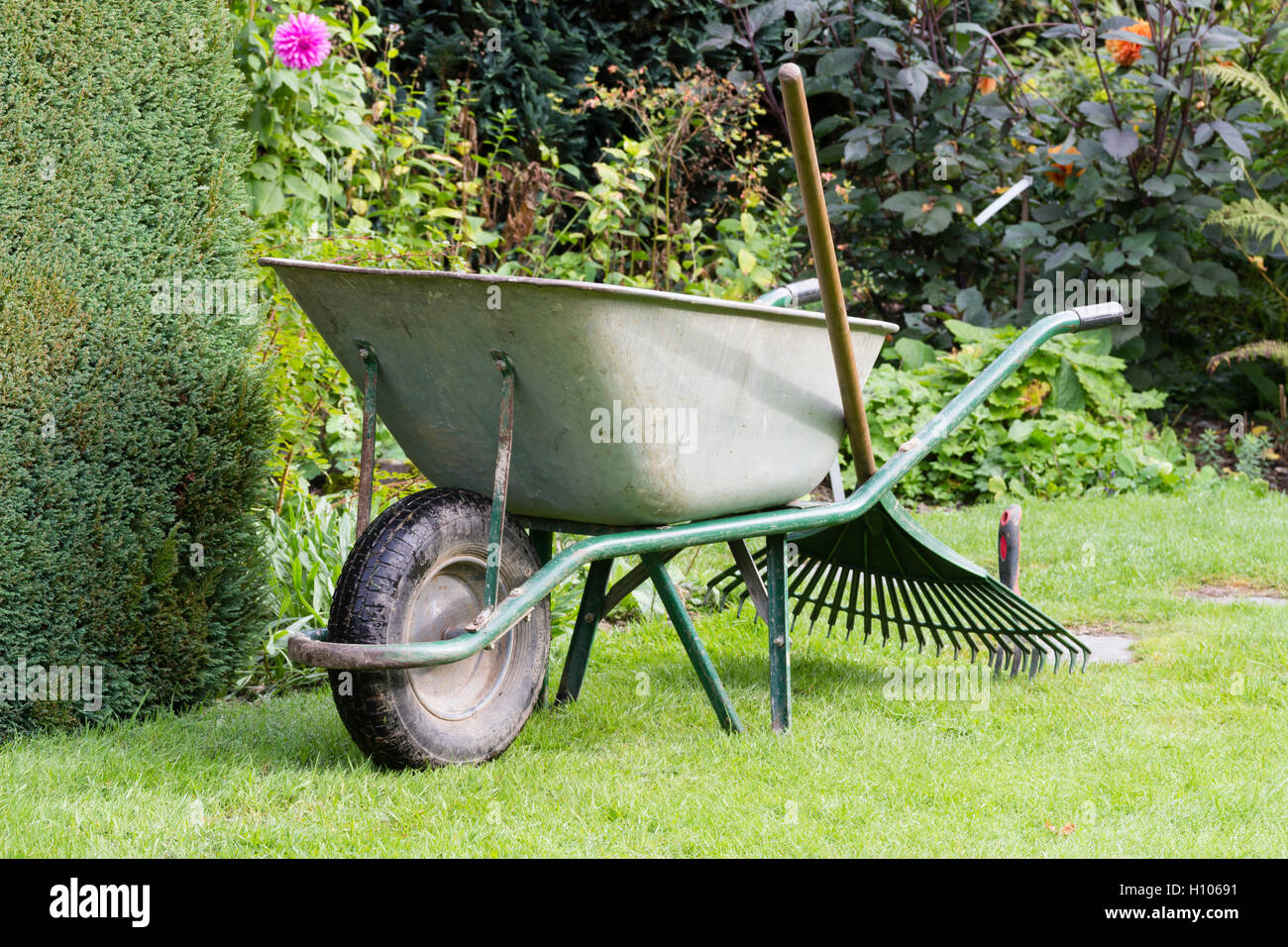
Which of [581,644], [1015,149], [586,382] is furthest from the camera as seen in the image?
[1015,149]

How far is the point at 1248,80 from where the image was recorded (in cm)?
557

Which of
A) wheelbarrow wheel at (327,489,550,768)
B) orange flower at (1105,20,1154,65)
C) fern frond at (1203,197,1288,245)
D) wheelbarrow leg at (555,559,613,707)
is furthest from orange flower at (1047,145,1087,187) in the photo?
wheelbarrow wheel at (327,489,550,768)

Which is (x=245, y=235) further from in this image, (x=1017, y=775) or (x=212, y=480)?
(x=1017, y=775)

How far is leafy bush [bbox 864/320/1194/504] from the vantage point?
A: 543 centimetres

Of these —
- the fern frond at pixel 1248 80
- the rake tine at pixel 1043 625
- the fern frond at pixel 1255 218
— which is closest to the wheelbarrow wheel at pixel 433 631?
the rake tine at pixel 1043 625

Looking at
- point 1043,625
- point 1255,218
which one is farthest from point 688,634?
point 1255,218

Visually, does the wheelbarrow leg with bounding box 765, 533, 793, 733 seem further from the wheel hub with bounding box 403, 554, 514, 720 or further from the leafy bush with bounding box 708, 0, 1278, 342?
the leafy bush with bounding box 708, 0, 1278, 342

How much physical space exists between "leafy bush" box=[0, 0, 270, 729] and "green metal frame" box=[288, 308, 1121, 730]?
2.42 ft

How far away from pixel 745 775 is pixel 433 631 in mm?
671

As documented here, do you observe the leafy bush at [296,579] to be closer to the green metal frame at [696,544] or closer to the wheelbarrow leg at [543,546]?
the wheelbarrow leg at [543,546]

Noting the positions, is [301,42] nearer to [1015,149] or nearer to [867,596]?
[867,596]

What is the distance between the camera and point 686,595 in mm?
3947

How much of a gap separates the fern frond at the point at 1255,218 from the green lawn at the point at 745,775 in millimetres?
2710
